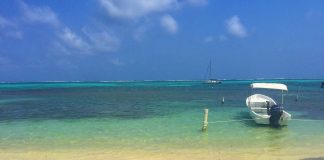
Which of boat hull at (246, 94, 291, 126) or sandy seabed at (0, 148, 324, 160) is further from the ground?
boat hull at (246, 94, 291, 126)

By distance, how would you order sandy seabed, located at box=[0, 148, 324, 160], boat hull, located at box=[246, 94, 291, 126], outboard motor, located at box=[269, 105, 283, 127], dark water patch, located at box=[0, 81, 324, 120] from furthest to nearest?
1. dark water patch, located at box=[0, 81, 324, 120]
2. boat hull, located at box=[246, 94, 291, 126]
3. outboard motor, located at box=[269, 105, 283, 127]
4. sandy seabed, located at box=[0, 148, 324, 160]

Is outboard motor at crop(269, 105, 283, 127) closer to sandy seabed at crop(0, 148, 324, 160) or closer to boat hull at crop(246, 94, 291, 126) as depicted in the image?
→ boat hull at crop(246, 94, 291, 126)

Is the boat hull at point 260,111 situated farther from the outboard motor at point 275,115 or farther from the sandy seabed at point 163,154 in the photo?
the sandy seabed at point 163,154

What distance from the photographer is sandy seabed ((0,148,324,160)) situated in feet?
49.3

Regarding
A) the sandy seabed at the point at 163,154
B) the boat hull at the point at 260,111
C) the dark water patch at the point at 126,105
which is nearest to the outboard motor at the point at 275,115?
the boat hull at the point at 260,111

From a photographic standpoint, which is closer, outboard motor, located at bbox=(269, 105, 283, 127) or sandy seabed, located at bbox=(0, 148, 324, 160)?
sandy seabed, located at bbox=(0, 148, 324, 160)

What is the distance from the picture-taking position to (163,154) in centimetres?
1573

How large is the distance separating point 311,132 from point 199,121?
24.5 feet

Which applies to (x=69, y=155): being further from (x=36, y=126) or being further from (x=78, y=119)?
(x=78, y=119)

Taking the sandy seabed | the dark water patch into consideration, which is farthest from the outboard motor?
the sandy seabed

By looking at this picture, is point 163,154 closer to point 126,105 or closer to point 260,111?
point 260,111

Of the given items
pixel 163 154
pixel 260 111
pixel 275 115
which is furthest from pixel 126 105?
pixel 163 154

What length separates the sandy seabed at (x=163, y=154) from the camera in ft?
49.3

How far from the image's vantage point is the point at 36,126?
2450 centimetres
